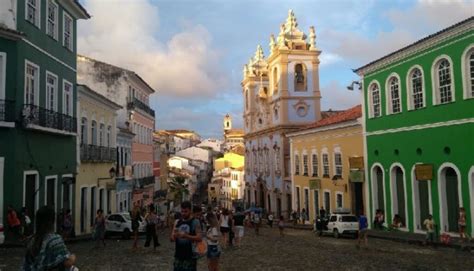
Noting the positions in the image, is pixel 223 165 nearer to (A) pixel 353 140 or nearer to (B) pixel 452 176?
(A) pixel 353 140

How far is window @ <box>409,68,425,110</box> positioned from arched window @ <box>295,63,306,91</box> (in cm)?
2421

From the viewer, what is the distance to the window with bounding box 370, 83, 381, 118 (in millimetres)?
26817

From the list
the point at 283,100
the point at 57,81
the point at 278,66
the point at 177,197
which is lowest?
the point at 177,197

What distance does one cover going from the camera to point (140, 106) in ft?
139

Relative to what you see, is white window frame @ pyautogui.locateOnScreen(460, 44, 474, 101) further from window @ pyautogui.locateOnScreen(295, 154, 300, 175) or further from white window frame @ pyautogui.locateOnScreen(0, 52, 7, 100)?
window @ pyautogui.locateOnScreen(295, 154, 300, 175)

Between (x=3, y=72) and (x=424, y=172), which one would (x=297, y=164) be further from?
(x=3, y=72)

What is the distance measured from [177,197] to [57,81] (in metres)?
48.7

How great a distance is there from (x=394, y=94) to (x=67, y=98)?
49.5 feet

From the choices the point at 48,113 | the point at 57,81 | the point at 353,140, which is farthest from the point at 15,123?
the point at 353,140

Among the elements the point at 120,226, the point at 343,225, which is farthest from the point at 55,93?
the point at 343,225

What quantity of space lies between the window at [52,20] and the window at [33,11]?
3.39 feet

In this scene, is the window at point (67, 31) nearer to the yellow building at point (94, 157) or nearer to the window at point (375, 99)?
the yellow building at point (94, 157)

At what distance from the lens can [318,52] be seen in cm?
4806

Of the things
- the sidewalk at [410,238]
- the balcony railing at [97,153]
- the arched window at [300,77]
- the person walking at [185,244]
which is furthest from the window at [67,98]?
the arched window at [300,77]
